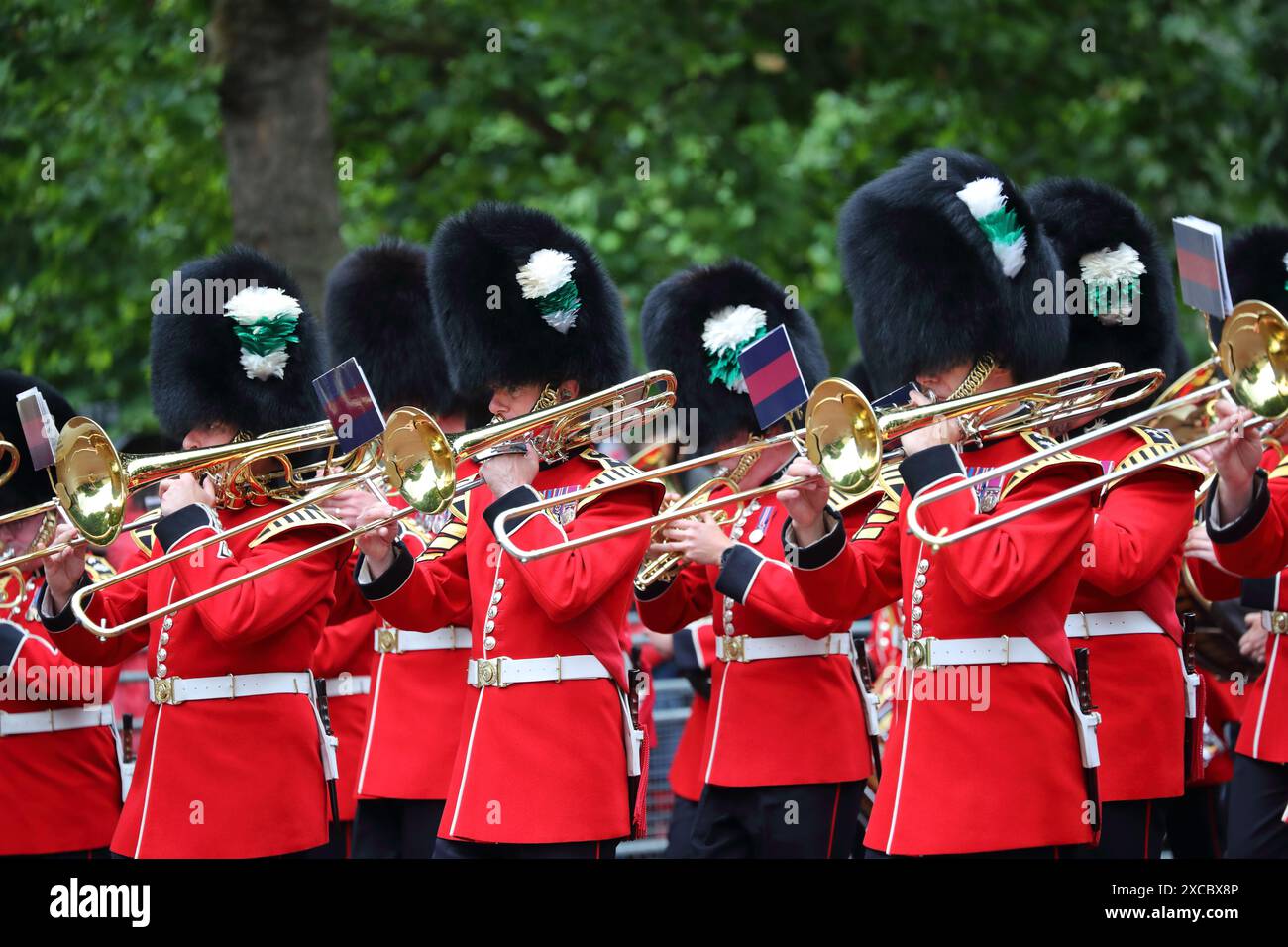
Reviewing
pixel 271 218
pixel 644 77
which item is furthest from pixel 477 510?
pixel 644 77

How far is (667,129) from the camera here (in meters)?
10.2

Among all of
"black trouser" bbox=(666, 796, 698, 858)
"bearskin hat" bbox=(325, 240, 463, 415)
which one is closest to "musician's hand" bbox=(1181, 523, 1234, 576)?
"black trouser" bbox=(666, 796, 698, 858)

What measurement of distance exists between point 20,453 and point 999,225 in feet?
10.9

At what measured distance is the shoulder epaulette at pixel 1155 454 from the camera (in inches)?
184

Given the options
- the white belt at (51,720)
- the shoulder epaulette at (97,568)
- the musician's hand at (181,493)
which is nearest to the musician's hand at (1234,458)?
the musician's hand at (181,493)

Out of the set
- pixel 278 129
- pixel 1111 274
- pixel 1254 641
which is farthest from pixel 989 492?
pixel 278 129

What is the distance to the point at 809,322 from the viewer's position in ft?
21.9

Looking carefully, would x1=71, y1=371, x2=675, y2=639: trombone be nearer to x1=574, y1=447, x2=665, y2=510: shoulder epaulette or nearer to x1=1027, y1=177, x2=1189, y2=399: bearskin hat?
x1=574, y1=447, x2=665, y2=510: shoulder epaulette

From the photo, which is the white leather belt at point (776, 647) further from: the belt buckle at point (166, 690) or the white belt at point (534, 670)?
the belt buckle at point (166, 690)

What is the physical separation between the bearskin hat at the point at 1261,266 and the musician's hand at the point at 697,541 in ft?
5.92

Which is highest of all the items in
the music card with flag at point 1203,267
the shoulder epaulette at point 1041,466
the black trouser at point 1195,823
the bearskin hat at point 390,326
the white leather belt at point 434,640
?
the bearskin hat at point 390,326

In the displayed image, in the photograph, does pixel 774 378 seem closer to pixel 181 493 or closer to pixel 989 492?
pixel 989 492
